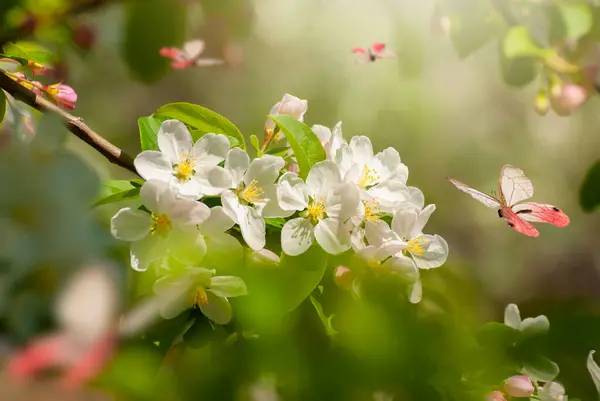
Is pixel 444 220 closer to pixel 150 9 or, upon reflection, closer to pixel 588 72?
pixel 588 72

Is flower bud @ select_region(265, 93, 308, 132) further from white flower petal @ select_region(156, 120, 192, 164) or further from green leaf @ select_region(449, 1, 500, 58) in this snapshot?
green leaf @ select_region(449, 1, 500, 58)

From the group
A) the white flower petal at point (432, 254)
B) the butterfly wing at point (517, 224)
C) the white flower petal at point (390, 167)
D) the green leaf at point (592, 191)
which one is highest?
the white flower petal at point (390, 167)

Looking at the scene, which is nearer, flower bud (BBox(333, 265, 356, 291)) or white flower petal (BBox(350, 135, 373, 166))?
flower bud (BBox(333, 265, 356, 291))

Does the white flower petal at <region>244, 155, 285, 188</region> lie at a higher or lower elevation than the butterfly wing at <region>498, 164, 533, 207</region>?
higher

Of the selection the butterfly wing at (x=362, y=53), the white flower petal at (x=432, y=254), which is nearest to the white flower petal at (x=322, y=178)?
the white flower petal at (x=432, y=254)

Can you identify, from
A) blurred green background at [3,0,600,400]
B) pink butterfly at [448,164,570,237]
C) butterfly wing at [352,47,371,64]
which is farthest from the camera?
blurred green background at [3,0,600,400]

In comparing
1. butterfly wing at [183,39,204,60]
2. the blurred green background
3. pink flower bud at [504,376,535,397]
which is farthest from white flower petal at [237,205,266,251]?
butterfly wing at [183,39,204,60]

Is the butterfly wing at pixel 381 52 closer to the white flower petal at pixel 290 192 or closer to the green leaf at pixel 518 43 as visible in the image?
the green leaf at pixel 518 43

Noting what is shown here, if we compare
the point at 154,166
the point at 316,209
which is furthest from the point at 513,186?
the point at 154,166
